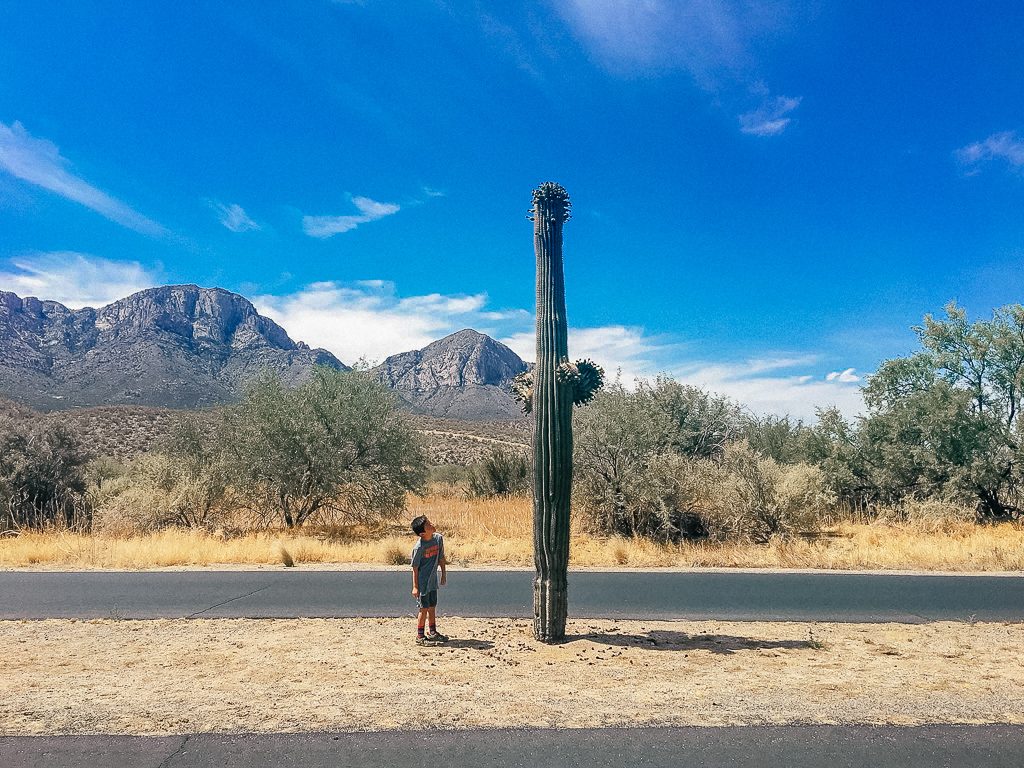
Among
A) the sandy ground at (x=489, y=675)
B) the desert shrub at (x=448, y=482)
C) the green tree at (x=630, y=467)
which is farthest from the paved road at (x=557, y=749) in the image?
the desert shrub at (x=448, y=482)

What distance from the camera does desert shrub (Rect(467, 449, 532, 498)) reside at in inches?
1132

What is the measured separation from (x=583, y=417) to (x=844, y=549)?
317 inches

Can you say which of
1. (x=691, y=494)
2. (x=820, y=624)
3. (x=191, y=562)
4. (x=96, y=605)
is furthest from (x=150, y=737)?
(x=691, y=494)

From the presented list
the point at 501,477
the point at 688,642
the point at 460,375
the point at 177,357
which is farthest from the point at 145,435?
the point at 460,375

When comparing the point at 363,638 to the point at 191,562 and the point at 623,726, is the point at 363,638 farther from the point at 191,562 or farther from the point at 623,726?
the point at 191,562

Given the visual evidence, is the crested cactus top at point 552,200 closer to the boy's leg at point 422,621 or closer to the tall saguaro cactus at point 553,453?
the tall saguaro cactus at point 553,453

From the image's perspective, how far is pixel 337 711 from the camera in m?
5.70

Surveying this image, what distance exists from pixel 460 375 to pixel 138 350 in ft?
173

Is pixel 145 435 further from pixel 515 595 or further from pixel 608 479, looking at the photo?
pixel 515 595

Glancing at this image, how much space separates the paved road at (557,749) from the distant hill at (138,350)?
47.8m

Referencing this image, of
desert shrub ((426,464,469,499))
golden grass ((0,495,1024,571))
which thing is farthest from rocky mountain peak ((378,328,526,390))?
golden grass ((0,495,1024,571))

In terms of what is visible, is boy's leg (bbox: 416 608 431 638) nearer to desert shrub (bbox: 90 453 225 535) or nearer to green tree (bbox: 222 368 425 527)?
green tree (bbox: 222 368 425 527)

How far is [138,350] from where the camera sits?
8256cm

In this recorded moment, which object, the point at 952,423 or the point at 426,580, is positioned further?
the point at 952,423
